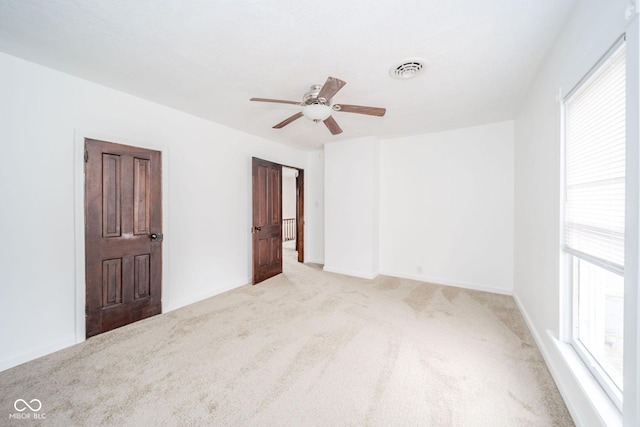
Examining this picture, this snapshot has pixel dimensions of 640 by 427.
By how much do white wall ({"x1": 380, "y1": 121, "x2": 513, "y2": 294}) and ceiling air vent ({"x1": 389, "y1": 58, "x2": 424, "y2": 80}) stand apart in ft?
7.37

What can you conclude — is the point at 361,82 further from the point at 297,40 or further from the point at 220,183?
the point at 220,183

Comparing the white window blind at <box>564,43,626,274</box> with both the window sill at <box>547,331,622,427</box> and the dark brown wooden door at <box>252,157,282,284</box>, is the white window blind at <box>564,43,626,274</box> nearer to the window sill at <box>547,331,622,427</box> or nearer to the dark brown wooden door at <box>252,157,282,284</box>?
the window sill at <box>547,331,622,427</box>

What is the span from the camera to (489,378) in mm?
1864

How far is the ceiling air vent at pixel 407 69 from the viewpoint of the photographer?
204cm

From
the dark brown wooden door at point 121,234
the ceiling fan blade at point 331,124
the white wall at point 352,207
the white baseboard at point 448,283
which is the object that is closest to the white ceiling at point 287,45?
the ceiling fan blade at point 331,124

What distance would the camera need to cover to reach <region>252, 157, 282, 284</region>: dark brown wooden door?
4117 mm

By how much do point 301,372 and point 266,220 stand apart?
9.16 ft

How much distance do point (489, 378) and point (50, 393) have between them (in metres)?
3.20

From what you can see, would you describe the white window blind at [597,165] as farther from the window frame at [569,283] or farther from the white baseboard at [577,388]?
the white baseboard at [577,388]

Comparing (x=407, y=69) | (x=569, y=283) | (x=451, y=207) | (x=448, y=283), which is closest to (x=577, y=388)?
(x=569, y=283)

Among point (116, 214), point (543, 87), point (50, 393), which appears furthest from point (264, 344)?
point (543, 87)

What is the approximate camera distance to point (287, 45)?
6.07ft

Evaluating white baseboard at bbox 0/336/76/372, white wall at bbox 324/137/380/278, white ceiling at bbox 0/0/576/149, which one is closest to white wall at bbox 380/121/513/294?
white wall at bbox 324/137/380/278

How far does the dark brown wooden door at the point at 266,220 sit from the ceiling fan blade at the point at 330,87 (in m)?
2.28
